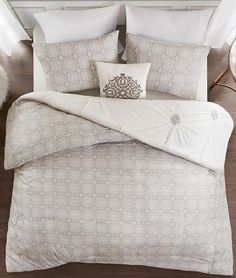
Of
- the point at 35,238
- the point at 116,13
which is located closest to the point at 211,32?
the point at 116,13

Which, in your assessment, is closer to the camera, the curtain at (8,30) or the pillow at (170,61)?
the pillow at (170,61)

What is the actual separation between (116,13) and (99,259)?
1.50 metres


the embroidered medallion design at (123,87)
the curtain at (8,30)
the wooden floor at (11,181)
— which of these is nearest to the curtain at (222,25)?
the wooden floor at (11,181)

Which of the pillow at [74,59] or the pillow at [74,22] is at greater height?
the pillow at [74,22]

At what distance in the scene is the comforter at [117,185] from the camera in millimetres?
1774

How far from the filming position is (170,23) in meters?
1.99

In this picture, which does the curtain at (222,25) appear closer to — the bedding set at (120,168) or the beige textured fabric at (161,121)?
the bedding set at (120,168)

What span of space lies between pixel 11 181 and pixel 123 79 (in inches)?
42.8

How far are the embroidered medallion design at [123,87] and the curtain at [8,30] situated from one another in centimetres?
85

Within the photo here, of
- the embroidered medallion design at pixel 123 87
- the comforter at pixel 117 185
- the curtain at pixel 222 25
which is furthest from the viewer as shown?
the curtain at pixel 222 25

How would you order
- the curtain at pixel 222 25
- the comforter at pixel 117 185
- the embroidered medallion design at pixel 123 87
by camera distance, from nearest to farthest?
the comforter at pixel 117 185 < the embroidered medallion design at pixel 123 87 < the curtain at pixel 222 25

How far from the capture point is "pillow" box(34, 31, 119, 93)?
76.8 inches

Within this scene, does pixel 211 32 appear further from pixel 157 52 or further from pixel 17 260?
pixel 17 260

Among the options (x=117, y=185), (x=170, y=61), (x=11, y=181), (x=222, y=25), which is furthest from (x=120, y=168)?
(x=222, y=25)
